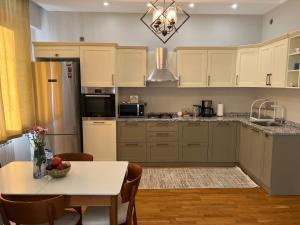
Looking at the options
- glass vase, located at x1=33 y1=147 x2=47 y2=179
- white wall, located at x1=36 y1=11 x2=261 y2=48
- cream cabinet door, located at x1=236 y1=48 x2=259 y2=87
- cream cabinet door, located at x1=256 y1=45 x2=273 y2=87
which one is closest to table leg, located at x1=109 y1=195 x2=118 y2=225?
glass vase, located at x1=33 y1=147 x2=47 y2=179

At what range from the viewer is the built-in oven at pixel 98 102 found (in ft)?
13.9

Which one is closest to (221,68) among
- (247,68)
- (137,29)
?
(247,68)

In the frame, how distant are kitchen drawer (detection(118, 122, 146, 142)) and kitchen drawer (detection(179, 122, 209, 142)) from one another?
0.72m

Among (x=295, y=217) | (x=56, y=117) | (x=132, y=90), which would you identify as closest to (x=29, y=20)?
(x=56, y=117)

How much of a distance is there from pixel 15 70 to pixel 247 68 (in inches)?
156

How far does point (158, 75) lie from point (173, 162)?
168cm

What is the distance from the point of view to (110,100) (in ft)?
14.0

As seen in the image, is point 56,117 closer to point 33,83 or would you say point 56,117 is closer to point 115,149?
point 33,83

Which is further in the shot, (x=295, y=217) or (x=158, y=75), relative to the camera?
(x=158, y=75)

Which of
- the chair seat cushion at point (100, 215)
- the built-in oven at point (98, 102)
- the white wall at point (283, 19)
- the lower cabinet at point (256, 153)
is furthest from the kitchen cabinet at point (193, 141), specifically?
the chair seat cushion at point (100, 215)

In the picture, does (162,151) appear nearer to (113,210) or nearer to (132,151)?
(132,151)

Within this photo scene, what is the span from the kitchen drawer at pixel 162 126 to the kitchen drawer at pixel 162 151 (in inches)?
11.3

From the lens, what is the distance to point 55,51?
4.18 metres

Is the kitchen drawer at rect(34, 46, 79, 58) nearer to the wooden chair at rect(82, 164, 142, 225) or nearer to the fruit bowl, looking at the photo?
the fruit bowl
